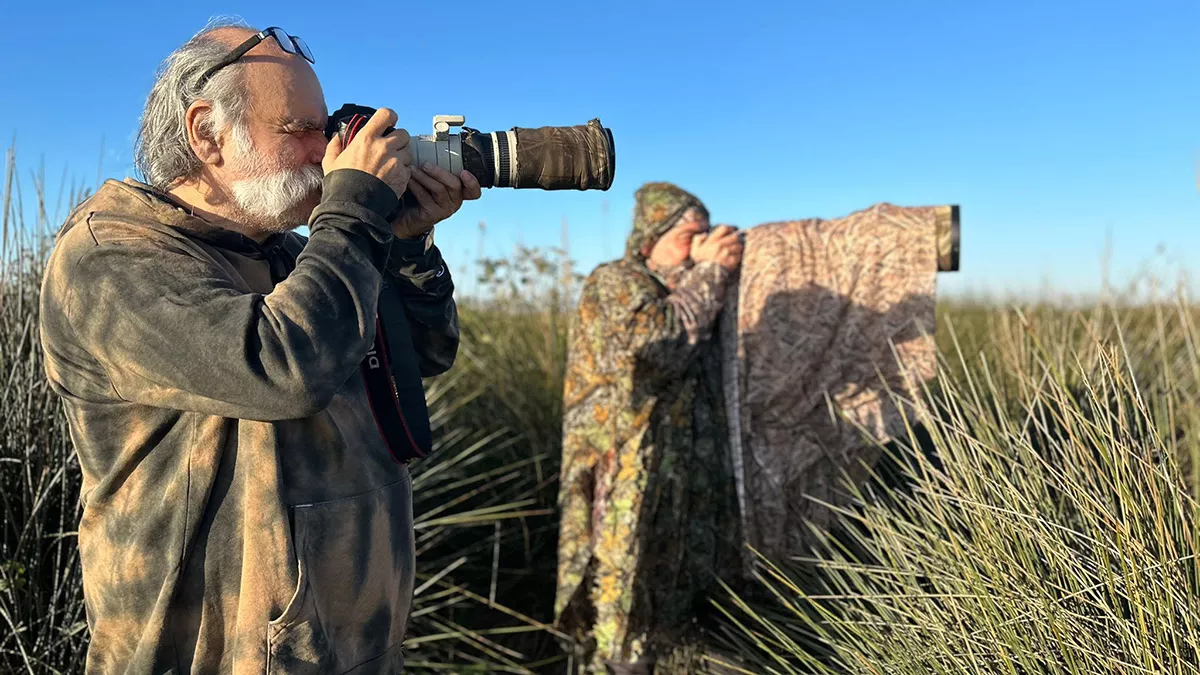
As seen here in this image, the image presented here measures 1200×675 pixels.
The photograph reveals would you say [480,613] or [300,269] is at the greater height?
[300,269]

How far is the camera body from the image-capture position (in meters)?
1.68

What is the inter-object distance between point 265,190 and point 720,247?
231cm

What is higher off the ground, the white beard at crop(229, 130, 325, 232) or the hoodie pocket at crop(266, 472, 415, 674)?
the white beard at crop(229, 130, 325, 232)

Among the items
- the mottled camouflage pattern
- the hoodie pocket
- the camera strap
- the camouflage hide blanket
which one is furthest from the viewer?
the camouflage hide blanket

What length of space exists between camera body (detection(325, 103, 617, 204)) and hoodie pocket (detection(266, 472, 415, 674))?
2.03ft

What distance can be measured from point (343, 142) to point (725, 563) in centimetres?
267

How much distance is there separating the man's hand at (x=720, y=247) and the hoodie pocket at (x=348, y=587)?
7.05 ft

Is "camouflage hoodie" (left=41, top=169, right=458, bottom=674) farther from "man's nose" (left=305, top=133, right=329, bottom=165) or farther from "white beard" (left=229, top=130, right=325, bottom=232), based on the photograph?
"man's nose" (left=305, top=133, right=329, bottom=165)

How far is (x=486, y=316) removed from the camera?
17.8 ft

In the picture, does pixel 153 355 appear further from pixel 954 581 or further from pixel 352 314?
pixel 954 581

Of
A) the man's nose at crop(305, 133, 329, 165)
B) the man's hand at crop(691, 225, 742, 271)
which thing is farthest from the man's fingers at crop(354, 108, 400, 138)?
the man's hand at crop(691, 225, 742, 271)

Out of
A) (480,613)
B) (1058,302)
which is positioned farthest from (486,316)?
(1058,302)

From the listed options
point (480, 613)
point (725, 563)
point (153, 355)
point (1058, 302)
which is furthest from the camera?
point (1058, 302)

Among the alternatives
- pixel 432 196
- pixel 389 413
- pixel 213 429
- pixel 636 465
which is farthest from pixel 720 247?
pixel 213 429
